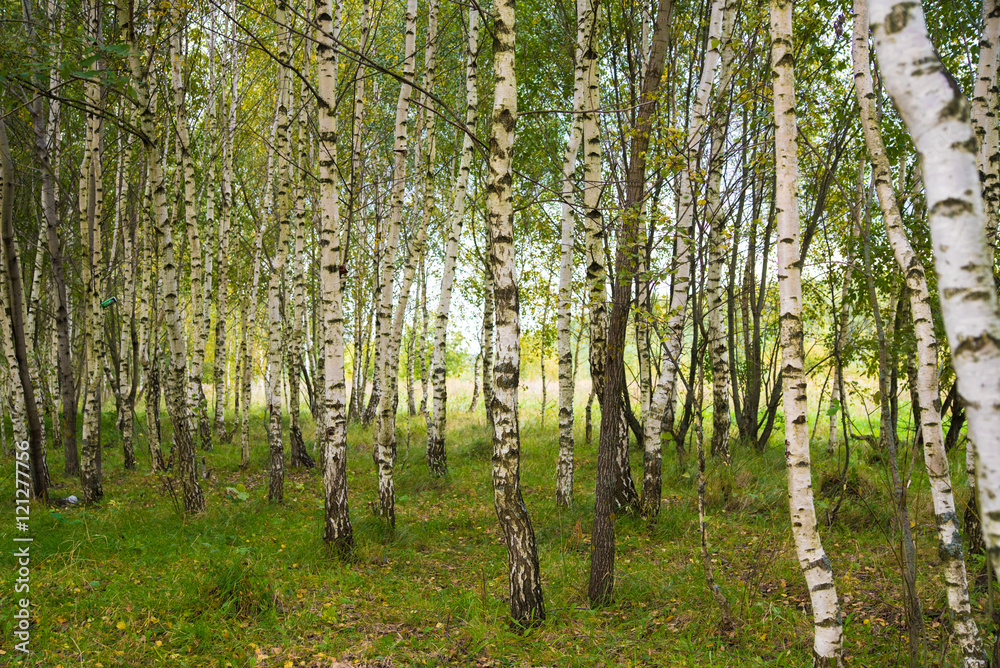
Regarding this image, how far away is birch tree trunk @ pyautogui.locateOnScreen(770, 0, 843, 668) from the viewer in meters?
3.62

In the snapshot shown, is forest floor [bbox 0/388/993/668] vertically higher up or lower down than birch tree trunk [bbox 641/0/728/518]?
lower down

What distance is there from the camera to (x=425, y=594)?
534cm

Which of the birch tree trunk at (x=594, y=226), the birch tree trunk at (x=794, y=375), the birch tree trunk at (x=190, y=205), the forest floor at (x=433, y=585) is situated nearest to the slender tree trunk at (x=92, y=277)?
the forest floor at (x=433, y=585)

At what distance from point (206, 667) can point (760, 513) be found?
6376 mm

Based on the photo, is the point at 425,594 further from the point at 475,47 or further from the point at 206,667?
the point at 475,47

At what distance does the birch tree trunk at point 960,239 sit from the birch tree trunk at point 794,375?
7.08 ft

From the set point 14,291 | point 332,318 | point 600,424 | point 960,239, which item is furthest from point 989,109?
point 14,291

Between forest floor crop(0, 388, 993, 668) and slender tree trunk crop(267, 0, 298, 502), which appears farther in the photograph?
slender tree trunk crop(267, 0, 298, 502)

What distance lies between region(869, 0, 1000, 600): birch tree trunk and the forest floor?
339 cm

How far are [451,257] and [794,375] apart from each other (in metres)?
6.29

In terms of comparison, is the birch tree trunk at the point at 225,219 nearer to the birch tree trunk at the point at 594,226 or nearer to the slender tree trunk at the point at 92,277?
the slender tree trunk at the point at 92,277

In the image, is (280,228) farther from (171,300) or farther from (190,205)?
(171,300)

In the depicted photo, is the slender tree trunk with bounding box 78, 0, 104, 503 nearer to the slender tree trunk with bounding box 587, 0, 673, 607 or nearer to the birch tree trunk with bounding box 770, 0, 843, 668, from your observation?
the slender tree trunk with bounding box 587, 0, 673, 607

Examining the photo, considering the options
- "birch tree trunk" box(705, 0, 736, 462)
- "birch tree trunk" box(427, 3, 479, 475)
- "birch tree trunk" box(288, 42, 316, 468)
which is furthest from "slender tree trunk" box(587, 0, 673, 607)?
"birch tree trunk" box(288, 42, 316, 468)
